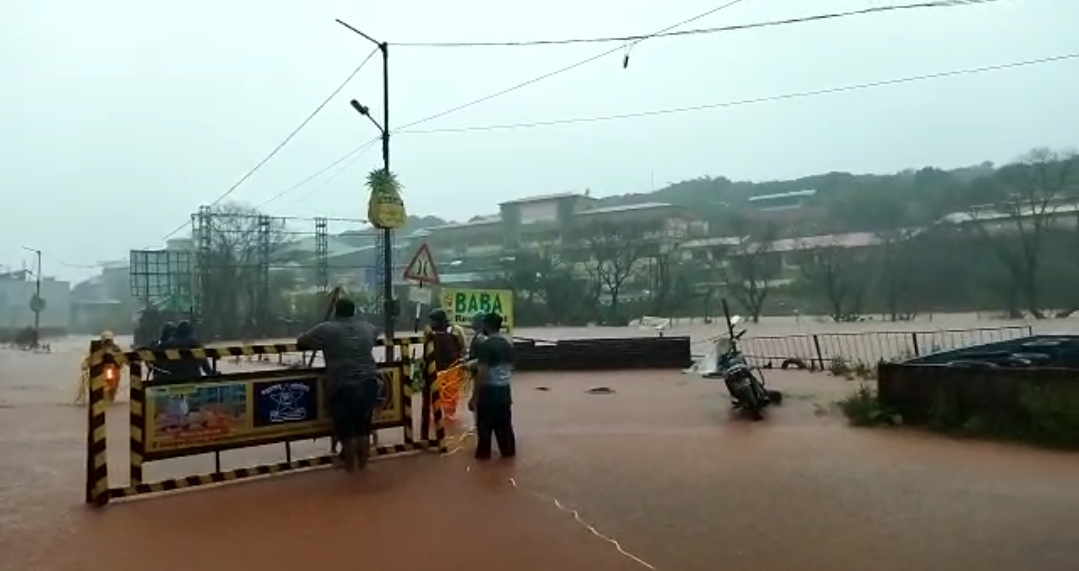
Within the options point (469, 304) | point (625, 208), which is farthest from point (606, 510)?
point (625, 208)

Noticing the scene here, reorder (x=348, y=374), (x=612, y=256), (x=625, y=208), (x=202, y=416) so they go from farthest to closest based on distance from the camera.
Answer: (x=625, y=208), (x=612, y=256), (x=348, y=374), (x=202, y=416)

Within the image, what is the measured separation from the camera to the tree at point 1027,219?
123 feet

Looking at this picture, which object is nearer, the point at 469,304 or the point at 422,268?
the point at 422,268

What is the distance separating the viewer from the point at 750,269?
48.2 metres

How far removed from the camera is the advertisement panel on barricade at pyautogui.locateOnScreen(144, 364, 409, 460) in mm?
8953

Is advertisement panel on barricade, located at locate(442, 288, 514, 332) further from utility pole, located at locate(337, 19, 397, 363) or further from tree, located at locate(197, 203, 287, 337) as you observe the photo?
tree, located at locate(197, 203, 287, 337)

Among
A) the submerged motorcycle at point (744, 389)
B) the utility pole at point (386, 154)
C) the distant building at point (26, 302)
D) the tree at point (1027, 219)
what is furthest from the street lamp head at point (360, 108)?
the distant building at point (26, 302)

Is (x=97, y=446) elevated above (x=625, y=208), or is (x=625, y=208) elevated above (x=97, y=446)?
(x=625, y=208)

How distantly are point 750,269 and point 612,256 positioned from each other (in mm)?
7275

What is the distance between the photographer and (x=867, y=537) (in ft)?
23.1

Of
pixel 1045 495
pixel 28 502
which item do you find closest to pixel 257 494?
pixel 28 502

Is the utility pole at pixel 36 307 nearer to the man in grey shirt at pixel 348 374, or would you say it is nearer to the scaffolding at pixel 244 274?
the scaffolding at pixel 244 274

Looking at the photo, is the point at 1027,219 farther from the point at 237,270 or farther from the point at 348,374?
the point at 348,374

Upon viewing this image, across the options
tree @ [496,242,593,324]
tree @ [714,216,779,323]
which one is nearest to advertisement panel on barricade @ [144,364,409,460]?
tree @ [714,216,779,323]
